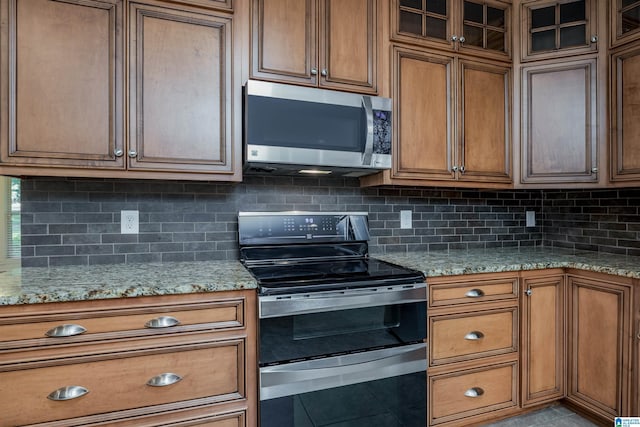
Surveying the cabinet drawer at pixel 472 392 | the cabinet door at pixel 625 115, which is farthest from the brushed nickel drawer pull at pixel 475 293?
the cabinet door at pixel 625 115

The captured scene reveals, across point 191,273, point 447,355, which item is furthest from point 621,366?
point 191,273

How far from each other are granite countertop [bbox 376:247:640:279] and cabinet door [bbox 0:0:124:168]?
1.59 m

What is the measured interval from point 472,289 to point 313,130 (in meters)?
1.16

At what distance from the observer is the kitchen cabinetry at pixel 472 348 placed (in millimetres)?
1849

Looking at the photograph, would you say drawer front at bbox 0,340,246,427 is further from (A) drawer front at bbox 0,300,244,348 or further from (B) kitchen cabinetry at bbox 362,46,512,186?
(B) kitchen cabinetry at bbox 362,46,512,186

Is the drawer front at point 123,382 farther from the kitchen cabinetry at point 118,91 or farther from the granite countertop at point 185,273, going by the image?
the kitchen cabinetry at point 118,91

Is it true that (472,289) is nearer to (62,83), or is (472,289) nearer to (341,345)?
(341,345)

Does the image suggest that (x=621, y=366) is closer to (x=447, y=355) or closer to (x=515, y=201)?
(x=447, y=355)

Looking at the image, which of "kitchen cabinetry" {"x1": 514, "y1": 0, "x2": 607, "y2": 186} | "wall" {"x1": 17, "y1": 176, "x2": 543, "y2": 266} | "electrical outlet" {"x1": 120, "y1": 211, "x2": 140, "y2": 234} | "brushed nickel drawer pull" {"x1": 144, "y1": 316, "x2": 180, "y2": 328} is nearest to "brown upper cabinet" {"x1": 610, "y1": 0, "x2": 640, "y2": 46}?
"kitchen cabinetry" {"x1": 514, "y1": 0, "x2": 607, "y2": 186}

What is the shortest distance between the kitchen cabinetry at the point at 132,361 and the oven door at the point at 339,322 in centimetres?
10

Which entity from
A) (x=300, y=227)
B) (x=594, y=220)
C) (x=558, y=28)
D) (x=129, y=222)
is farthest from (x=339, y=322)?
(x=558, y=28)

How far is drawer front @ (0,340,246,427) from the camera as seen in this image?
4.18 ft

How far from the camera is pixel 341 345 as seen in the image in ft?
5.35

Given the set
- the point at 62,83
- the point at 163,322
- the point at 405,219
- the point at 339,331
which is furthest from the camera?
the point at 405,219
